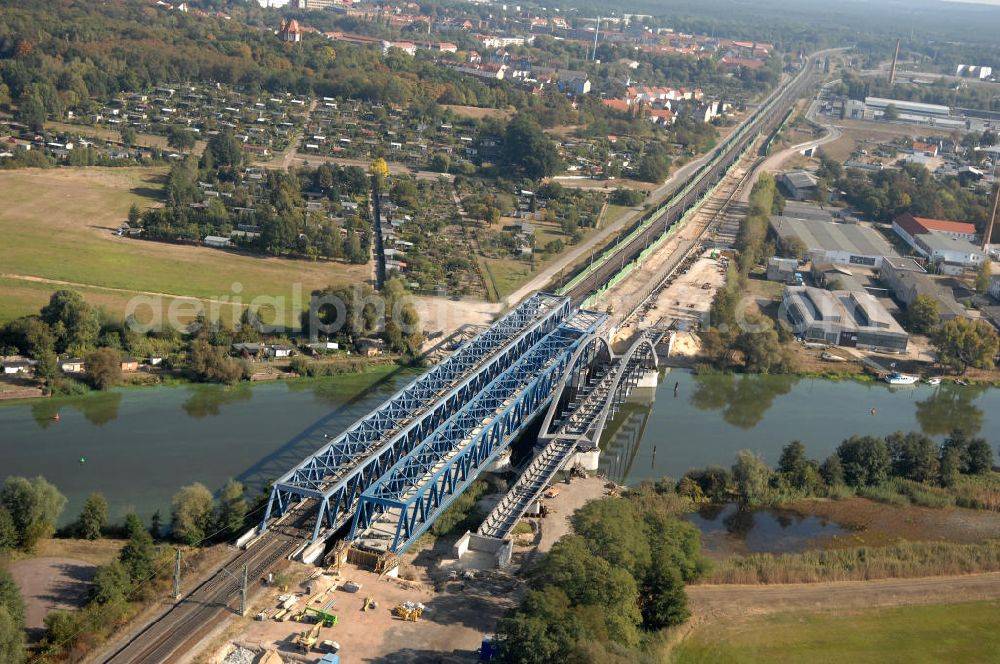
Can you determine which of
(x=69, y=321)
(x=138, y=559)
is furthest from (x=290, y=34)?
(x=138, y=559)

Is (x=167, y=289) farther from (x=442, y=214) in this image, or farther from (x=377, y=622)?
(x=377, y=622)

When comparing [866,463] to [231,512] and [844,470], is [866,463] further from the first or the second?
[231,512]

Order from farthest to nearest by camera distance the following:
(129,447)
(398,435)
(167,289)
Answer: (167,289) < (129,447) < (398,435)

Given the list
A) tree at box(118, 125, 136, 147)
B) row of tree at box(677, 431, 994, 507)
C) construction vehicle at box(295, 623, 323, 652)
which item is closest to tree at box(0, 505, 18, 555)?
construction vehicle at box(295, 623, 323, 652)

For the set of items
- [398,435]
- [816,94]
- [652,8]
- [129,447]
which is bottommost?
[129,447]

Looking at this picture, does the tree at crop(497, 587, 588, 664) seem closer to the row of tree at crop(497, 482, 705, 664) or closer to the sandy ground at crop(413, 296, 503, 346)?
the row of tree at crop(497, 482, 705, 664)

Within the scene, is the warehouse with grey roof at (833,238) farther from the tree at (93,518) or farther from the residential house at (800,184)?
the tree at (93,518)

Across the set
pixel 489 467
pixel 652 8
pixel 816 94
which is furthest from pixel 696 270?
pixel 652 8
